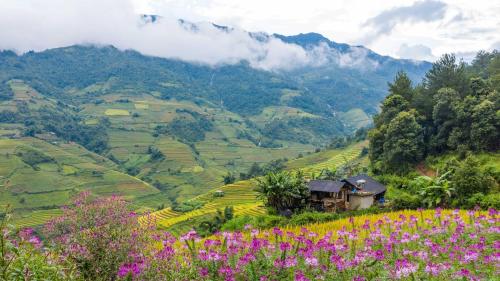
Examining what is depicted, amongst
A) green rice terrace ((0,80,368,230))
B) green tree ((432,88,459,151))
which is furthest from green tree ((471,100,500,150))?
green rice terrace ((0,80,368,230))

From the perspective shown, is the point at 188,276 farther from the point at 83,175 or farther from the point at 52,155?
the point at 52,155

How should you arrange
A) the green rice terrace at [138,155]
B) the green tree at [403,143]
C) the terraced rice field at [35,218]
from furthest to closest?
the green rice terrace at [138,155] → the terraced rice field at [35,218] → the green tree at [403,143]

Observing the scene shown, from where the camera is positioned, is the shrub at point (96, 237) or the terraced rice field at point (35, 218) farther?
the terraced rice field at point (35, 218)

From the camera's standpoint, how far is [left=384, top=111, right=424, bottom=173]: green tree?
118 ft

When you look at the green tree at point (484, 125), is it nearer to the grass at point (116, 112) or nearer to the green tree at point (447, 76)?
the green tree at point (447, 76)

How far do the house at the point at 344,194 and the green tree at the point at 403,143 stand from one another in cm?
390

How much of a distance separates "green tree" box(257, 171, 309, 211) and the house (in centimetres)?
124

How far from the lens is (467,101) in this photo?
34500 millimetres

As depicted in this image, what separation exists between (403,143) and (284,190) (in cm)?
1185

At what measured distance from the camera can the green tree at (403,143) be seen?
3600 centimetres

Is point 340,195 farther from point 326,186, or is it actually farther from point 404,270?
point 404,270

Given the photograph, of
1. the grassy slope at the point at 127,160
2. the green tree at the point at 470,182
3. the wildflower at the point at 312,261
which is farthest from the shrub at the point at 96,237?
the grassy slope at the point at 127,160

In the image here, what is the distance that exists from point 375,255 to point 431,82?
3584 centimetres

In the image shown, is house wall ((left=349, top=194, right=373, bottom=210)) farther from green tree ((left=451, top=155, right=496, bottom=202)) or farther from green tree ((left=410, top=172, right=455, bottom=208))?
green tree ((left=451, top=155, right=496, bottom=202))
